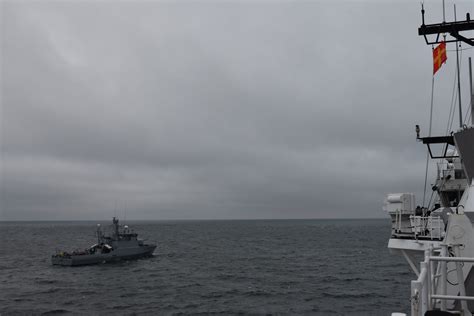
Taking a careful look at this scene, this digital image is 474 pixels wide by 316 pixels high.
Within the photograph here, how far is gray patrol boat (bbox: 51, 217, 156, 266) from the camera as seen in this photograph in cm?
6262

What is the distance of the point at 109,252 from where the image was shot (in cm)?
6444

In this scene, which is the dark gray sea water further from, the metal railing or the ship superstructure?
the metal railing

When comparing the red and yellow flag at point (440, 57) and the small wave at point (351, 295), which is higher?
the red and yellow flag at point (440, 57)

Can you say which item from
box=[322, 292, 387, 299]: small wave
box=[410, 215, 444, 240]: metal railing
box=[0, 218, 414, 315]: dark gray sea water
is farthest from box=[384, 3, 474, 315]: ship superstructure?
box=[322, 292, 387, 299]: small wave

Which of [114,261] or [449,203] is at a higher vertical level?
[449,203]

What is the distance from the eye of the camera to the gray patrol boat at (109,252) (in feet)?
205

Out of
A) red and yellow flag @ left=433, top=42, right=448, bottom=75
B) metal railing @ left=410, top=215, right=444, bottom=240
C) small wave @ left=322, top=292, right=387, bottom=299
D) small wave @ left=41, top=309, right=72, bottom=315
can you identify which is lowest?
small wave @ left=41, top=309, right=72, bottom=315

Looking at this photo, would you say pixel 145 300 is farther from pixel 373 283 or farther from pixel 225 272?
pixel 373 283

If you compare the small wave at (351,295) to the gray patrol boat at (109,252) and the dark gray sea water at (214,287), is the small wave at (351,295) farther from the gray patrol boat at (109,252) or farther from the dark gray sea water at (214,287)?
the gray patrol boat at (109,252)

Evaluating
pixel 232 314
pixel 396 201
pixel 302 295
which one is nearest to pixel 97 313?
pixel 232 314

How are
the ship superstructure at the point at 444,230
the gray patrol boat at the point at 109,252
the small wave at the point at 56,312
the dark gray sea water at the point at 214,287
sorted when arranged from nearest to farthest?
the ship superstructure at the point at 444,230 < the small wave at the point at 56,312 < the dark gray sea water at the point at 214,287 < the gray patrol boat at the point at 109,252

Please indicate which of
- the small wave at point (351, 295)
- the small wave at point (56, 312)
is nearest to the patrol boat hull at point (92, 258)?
the small wave at point (56, 312)

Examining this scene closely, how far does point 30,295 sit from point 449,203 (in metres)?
40.0

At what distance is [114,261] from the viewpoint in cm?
6500
